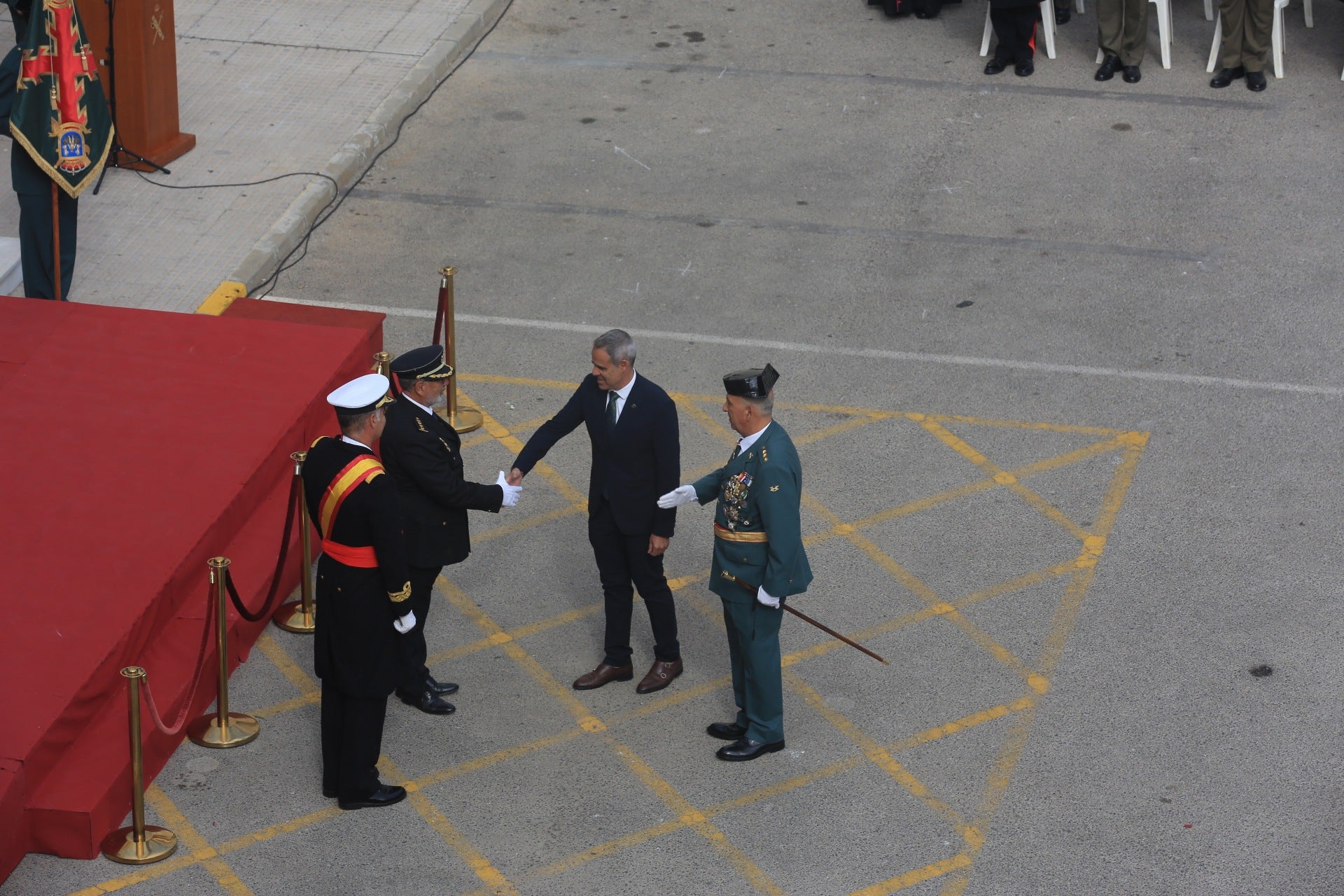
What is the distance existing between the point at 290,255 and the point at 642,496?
5.47 metres

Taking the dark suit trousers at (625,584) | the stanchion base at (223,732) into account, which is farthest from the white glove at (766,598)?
the stanchion base at (223,732)

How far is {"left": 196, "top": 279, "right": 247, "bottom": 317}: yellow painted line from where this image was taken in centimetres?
1116

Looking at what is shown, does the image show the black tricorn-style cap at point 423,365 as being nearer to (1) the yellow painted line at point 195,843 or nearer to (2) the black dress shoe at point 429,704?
(2) the black dress shoe at point 429,704

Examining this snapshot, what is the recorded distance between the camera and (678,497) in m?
7.61

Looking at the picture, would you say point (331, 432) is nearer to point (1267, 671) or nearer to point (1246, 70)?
point (1267, 671)

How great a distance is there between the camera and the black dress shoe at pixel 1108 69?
15180 mm

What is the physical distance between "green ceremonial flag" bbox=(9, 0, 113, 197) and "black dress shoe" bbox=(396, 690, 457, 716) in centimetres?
486

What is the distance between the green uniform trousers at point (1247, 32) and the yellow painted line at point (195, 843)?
12.0 m

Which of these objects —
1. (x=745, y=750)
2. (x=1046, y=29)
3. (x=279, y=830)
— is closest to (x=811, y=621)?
(x=745, y=750)

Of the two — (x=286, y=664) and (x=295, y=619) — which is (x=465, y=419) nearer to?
(x=295, y=619)

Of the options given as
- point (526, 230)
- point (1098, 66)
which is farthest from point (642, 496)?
point (1098, 66)

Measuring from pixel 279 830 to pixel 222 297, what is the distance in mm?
5155

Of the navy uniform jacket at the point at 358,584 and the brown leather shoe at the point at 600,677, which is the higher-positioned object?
the navy uniform jacket at the point at 358,584

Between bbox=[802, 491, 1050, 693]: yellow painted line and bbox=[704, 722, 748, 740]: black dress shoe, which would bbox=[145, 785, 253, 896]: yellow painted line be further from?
bbox=[802, 491, 1050, 693]: yellow painted line
